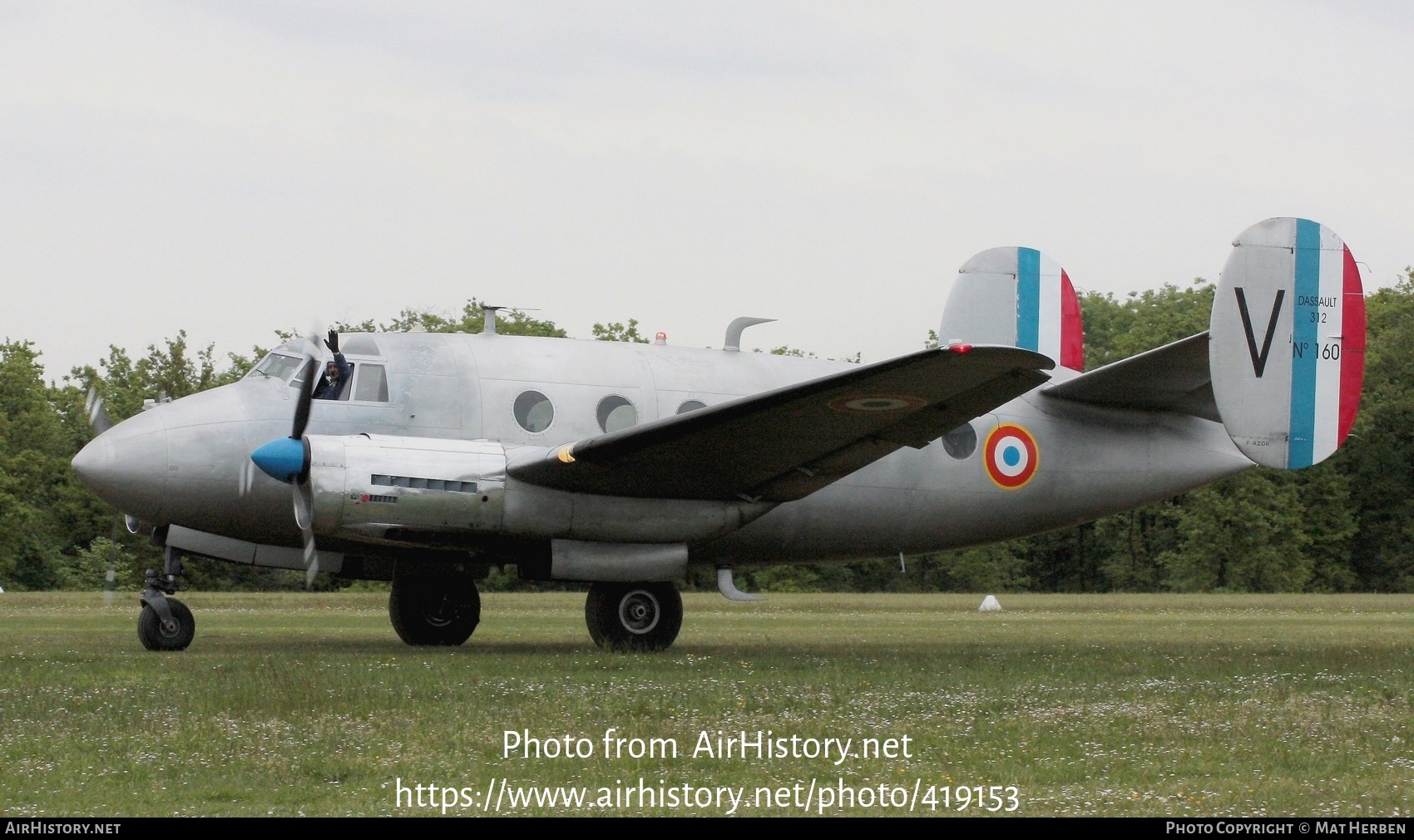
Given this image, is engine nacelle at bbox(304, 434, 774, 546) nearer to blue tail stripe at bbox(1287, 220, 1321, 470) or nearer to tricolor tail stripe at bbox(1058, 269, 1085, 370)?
tricolor tail stripe at bbox(1058, 269, 1085, 370)

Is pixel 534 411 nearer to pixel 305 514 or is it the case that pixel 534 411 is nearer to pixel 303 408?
pixel 303 408

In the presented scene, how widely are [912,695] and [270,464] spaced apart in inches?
232

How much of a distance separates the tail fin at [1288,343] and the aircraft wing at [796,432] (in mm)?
2932

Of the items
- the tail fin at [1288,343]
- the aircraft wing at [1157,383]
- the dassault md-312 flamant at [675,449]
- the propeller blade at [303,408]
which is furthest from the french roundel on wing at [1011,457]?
the propeller blade at [303,408]

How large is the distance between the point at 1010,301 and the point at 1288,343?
11.5ft

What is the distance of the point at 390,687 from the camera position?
1085 centimetres

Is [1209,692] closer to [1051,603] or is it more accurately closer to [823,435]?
[823,435]

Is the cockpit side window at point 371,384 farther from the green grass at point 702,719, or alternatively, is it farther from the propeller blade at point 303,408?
the green grass at point 702,719

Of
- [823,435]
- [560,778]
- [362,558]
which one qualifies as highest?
[823,435]

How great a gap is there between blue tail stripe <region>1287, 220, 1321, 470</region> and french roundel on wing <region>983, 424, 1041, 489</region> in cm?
269

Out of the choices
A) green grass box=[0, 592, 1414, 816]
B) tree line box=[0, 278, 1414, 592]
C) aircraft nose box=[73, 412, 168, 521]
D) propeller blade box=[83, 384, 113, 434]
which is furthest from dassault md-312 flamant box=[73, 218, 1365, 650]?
tree line box=[0, 278, 1414, 592]

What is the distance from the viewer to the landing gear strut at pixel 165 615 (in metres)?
14.4

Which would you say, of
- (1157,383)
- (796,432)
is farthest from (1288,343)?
(796,432)

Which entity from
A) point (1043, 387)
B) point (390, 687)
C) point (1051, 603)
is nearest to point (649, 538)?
point (390, 687)
